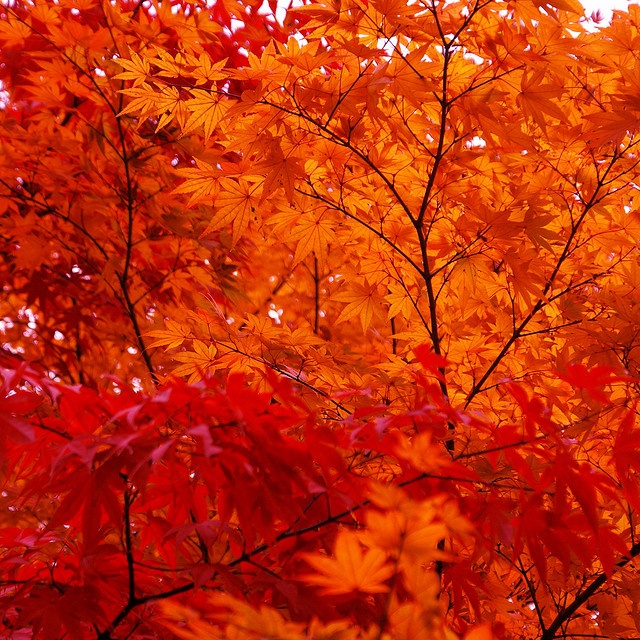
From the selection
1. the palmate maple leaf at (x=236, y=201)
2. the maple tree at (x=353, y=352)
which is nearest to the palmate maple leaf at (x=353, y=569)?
the maple tree at (x=353, y=352)

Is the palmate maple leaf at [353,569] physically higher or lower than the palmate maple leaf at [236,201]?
lower

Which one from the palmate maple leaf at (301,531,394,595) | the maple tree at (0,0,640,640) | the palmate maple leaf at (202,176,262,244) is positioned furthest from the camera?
the palmate maple leaf at (202,176,262,244)

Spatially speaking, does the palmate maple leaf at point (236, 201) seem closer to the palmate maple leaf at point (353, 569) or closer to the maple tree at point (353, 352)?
the maple tree at point (353, 352)

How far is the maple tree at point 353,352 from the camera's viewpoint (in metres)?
1.24

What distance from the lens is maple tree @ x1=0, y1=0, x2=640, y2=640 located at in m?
1.24

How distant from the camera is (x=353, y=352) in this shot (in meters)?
3.54

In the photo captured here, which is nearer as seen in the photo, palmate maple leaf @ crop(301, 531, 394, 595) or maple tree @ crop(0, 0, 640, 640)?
palmate maple leaf @ crop(301, 531, 394, 595)

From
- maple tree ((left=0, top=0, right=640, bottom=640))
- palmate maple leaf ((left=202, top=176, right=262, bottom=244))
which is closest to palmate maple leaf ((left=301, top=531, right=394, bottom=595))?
maple tree ((left=0, top=0, right=640, bottom=640))

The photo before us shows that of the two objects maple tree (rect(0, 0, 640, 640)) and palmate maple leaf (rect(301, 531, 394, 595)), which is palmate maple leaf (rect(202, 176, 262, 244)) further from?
palmate maple leaf (rect(301, 531, 394, 595))

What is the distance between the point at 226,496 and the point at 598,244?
153 centimetres

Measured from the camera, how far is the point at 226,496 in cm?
125

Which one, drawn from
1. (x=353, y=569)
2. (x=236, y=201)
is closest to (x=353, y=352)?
(x=236, y=201)

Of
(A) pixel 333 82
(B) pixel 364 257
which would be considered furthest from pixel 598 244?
(A) pixel 333 82

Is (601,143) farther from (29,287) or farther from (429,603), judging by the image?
(29,287)
